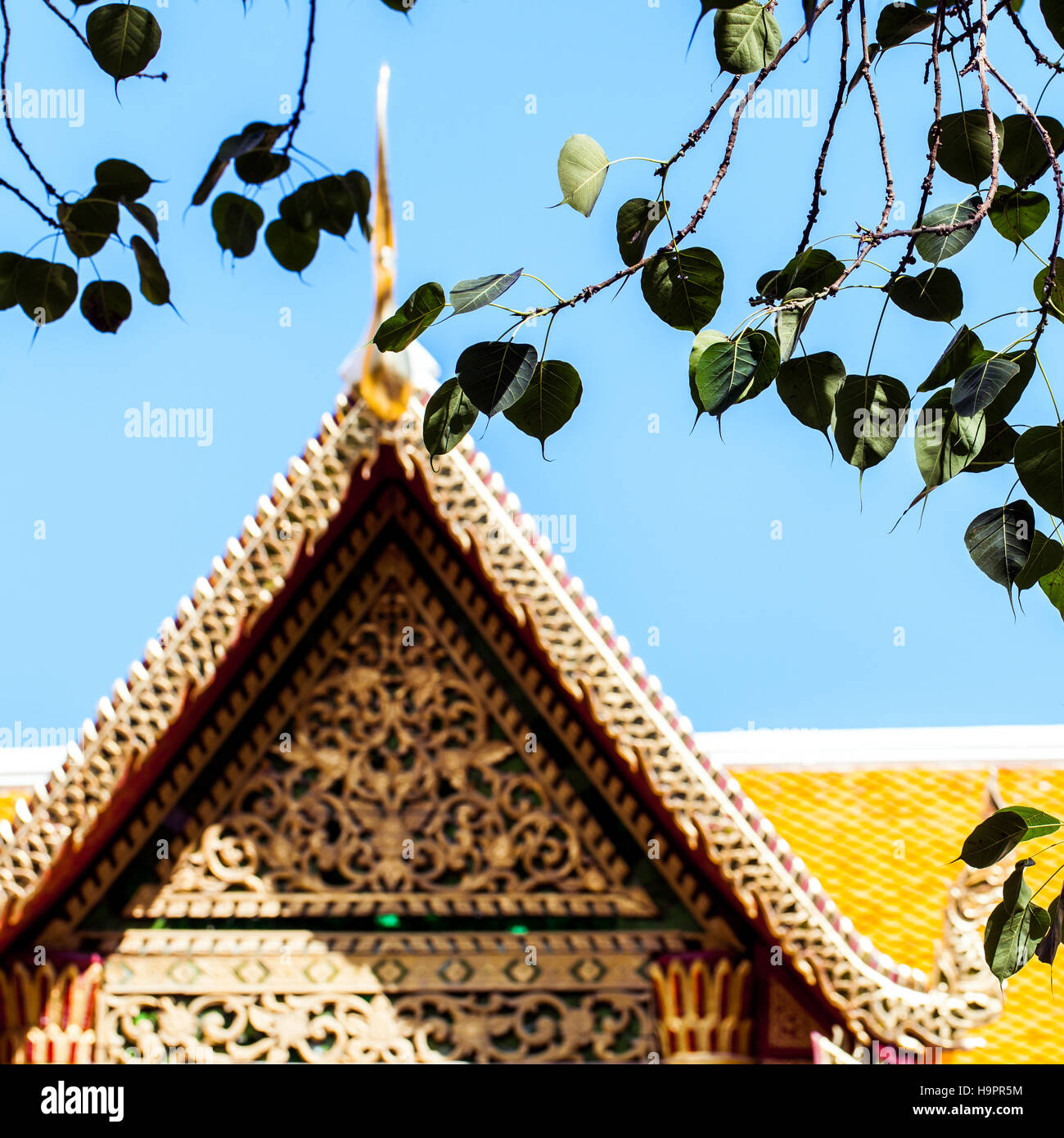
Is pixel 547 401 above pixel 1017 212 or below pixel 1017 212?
below

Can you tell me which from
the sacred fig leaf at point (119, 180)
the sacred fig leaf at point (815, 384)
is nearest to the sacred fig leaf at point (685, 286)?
the sacred fig leaf at point (815, 384)

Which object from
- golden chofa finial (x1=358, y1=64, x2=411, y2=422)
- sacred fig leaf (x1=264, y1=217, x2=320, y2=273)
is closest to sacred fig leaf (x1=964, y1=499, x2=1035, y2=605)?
sacred fig leaf (x1=264, y1=217, x2=320, y2=273)

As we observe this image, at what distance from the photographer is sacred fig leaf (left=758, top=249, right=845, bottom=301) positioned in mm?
1446

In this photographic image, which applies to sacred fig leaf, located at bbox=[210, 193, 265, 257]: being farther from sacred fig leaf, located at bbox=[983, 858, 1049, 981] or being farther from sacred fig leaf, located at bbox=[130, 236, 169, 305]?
sacred fig leaf, located at bbox=[983, 858, 1049, 981]

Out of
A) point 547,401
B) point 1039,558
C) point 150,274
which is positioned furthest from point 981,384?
point 150,274

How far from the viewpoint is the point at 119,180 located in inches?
75.5

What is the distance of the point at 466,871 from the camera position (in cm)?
338

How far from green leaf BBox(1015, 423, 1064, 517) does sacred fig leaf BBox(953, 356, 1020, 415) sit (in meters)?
0.06

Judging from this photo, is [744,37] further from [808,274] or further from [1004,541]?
[1004,541]

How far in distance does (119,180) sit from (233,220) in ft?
1.12
